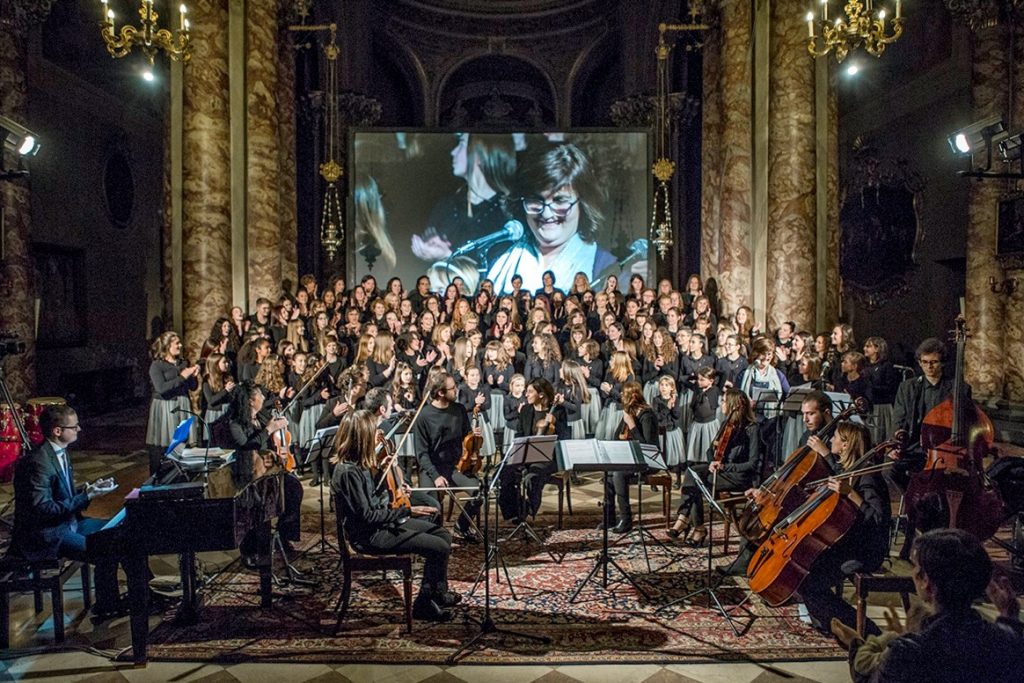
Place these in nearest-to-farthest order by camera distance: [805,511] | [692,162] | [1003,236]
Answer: [805,511] < [1003,236] < [692,162]

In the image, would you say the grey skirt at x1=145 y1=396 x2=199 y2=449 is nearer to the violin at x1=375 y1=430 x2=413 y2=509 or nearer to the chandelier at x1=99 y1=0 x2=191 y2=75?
the chandelier at x1=99 y1=0 x2=191 y2=75

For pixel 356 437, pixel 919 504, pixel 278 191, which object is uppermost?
pixel 278 191

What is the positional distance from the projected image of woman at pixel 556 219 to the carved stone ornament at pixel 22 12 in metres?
9.61

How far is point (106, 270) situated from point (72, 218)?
1.79 meters

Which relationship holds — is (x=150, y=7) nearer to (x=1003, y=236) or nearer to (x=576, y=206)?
(x=576, y=206)

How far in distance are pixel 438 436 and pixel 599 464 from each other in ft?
6.90

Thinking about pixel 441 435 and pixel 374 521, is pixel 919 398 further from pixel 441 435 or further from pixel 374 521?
pixel 374 521

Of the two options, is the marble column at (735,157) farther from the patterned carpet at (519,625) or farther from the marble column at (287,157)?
the marble column at (287,157)

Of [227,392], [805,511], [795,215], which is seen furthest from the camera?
[795,215]

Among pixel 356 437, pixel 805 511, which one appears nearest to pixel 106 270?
pixel 356 437

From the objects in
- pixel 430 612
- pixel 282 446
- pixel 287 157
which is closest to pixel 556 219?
pixel 287 157

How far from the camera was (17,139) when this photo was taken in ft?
32.1

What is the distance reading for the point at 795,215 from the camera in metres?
11.9

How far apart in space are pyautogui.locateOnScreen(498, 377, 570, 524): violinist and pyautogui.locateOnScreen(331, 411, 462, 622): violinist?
1.73 m
